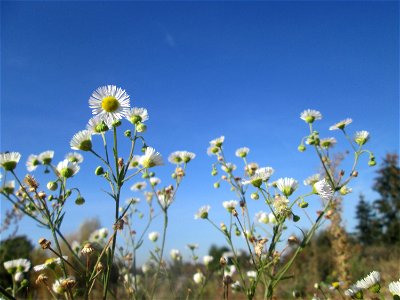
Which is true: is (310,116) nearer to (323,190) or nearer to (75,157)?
(323,190)

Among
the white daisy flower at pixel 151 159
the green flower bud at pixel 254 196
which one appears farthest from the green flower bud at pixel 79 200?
the green flower bud at pixel 254 196

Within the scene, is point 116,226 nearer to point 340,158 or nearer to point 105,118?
point 105,118

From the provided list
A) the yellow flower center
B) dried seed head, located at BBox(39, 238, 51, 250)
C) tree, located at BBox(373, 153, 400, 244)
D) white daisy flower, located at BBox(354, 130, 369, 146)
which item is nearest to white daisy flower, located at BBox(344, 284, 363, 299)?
white daisy flower, located at BBox(354, 130, 369, 146)

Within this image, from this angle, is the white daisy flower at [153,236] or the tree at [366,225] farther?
the tree at [366,225]

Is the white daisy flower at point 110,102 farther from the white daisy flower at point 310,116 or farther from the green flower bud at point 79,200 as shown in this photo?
the white daisy flower at point 310,116

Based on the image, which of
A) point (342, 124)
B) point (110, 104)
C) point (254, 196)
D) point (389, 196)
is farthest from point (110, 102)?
point (389, 196)

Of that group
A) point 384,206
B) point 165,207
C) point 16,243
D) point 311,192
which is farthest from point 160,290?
point 384,206
